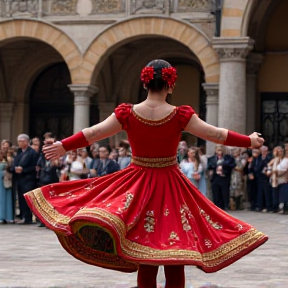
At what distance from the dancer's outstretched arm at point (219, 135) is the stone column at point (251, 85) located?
18.4m

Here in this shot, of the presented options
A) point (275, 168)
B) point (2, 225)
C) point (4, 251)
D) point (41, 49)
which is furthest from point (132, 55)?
point (4, 251)

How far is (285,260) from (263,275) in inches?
60.5

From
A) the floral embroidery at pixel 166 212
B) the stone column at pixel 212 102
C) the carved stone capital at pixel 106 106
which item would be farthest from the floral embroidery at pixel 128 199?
the carved stone capital at pixel 106 106

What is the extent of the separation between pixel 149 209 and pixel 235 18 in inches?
649

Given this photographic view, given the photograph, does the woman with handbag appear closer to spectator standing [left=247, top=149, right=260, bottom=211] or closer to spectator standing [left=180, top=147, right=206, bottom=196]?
spectator standing [left=180, top=147, right=206, bottom=196]

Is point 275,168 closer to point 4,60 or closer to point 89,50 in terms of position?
point 89,50

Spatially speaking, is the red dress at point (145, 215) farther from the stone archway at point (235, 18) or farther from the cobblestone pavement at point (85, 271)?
the stone archway at point (235, 18)

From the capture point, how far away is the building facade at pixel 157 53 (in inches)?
907

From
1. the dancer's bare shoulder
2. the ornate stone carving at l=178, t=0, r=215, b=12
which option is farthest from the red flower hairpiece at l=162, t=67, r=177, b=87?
the ornate stone carving at l=178, t=0, r=215, b=12

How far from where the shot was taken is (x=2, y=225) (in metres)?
17.8

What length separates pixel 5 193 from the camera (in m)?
18.1

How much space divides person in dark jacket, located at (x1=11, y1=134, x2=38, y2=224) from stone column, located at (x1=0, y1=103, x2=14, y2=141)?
459 inches

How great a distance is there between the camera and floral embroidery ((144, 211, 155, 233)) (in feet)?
22.8

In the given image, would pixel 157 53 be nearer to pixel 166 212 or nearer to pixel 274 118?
pixel 274 118
